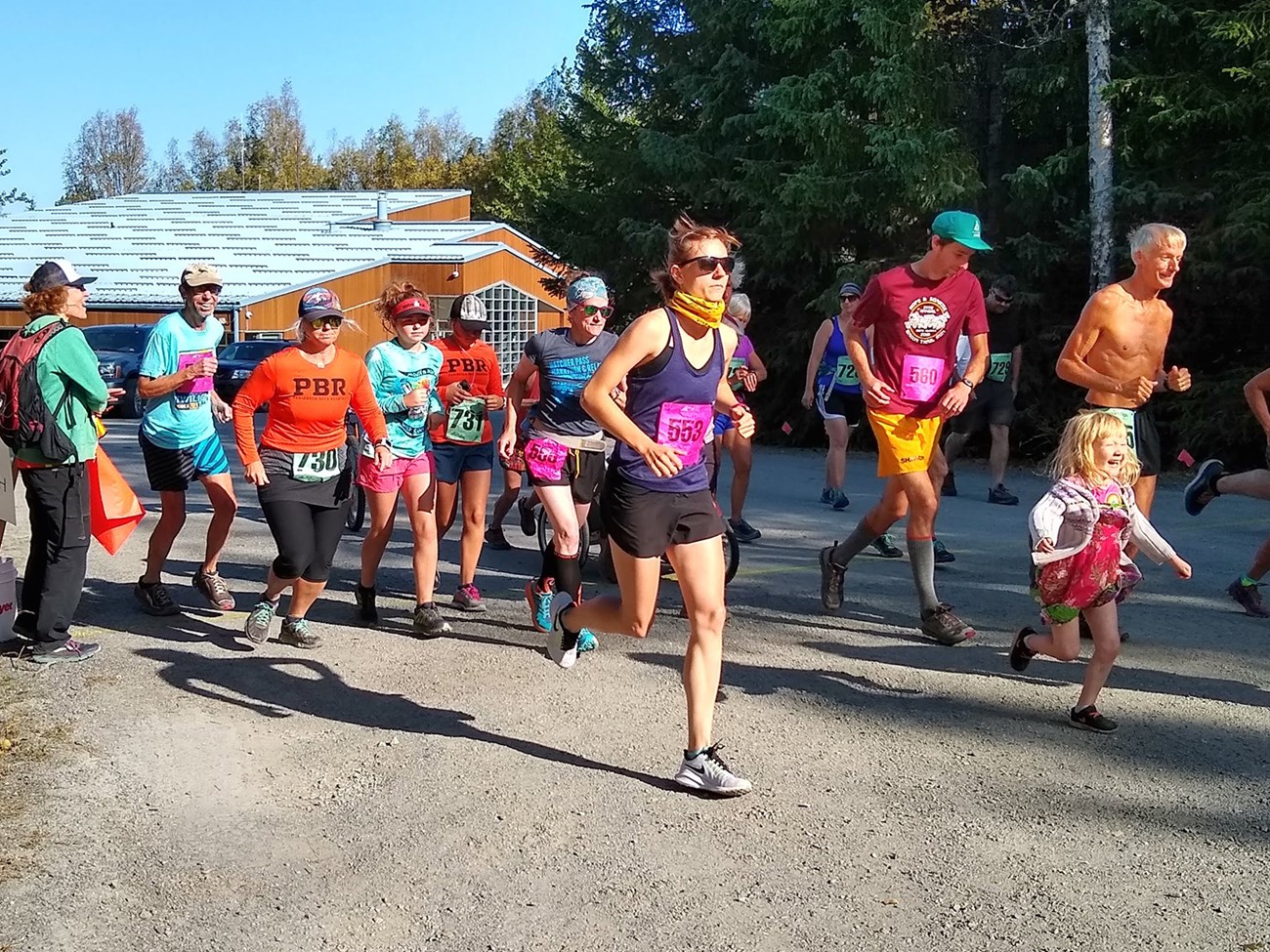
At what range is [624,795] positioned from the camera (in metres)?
4.96

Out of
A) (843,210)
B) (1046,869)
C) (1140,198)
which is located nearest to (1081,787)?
(1046,869)

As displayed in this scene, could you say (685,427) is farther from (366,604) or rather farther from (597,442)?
(366,604)

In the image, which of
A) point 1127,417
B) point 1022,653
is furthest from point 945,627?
point 1127,417

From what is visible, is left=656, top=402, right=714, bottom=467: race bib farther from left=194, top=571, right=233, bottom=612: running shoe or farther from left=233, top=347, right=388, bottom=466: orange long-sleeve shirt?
left=194, top=571, right=233, bottom=612: running shoe

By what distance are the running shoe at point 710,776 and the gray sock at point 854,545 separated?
2910mm

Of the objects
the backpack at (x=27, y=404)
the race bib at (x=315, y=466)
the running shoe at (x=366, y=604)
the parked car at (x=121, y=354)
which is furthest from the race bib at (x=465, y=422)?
the parked car at (x=121, y=354)

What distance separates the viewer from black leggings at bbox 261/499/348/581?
685 centimetres

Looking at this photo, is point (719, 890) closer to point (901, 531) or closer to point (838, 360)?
point (901, 531)

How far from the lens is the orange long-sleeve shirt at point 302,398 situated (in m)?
6.89

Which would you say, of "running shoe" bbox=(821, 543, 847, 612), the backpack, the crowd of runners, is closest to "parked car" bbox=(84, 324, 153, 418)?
the crowd of runners

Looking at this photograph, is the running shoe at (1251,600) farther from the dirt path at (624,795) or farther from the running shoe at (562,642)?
the running shoe at (562,642)

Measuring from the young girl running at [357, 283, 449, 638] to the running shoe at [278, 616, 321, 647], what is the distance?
23.6 inches

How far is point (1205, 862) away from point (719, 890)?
5.12 feet

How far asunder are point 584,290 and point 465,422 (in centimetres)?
112
